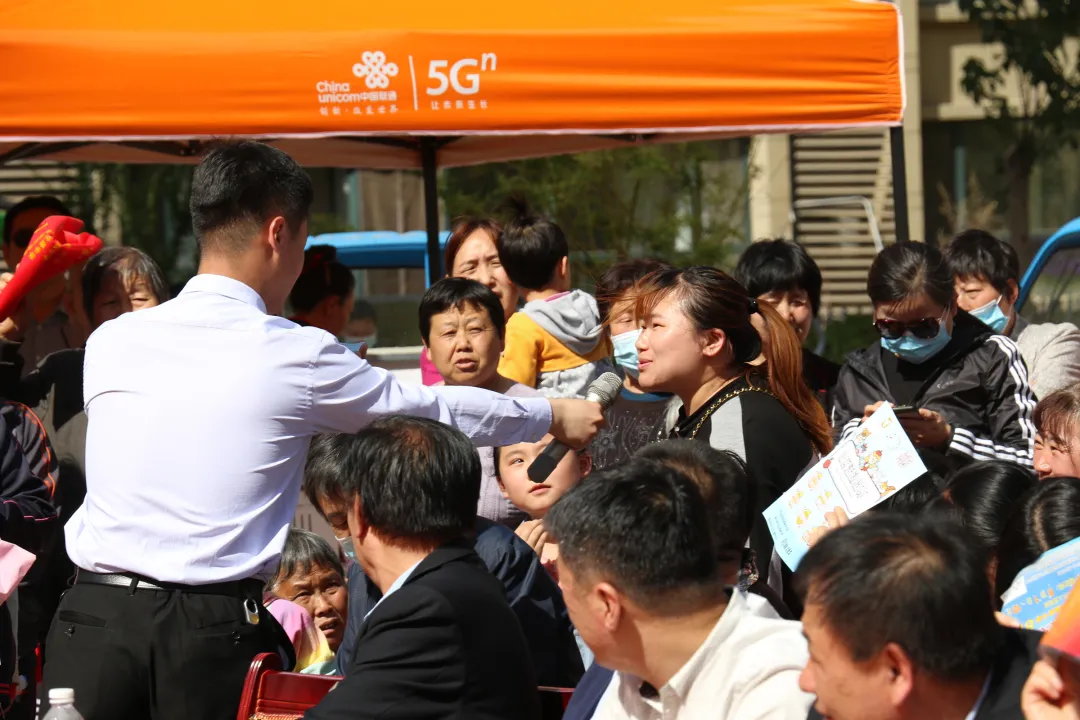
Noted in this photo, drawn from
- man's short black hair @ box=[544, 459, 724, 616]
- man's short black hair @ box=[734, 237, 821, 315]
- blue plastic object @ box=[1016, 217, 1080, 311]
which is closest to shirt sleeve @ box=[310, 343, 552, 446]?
man's short black hair @ box=[544, 459, 724, 616]

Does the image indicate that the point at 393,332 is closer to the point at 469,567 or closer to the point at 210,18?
the point at 210,18

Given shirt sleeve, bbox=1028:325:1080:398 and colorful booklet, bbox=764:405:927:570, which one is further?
shirt sleeve, bbox=1028:325:1080:398

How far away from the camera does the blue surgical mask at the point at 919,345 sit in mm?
4562

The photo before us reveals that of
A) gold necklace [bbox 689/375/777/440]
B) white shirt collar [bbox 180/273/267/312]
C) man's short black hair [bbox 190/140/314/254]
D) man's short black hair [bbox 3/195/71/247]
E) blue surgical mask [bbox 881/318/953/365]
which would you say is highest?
man's short black hair [bbox 3/195/71/247]

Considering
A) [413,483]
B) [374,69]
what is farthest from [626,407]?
[413,483]

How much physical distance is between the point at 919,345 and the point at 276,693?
2561mm

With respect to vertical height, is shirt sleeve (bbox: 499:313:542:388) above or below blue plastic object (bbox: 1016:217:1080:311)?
below

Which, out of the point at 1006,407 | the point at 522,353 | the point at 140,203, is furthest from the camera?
the point at 140,203

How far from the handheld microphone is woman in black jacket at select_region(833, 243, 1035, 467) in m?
0.78

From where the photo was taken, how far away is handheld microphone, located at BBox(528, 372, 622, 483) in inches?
147

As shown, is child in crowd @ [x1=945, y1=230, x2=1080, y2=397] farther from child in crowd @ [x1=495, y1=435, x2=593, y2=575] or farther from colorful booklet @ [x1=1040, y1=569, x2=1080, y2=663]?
colorful booklet @ [x1=1040, y1=569, x2=1080, y2=663]

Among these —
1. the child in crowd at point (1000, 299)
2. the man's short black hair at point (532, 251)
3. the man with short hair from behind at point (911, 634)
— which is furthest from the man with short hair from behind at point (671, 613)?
the child in crowd at point (1000, 299)

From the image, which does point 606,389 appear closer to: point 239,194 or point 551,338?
point 551,338

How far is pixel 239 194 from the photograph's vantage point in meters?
3.19
